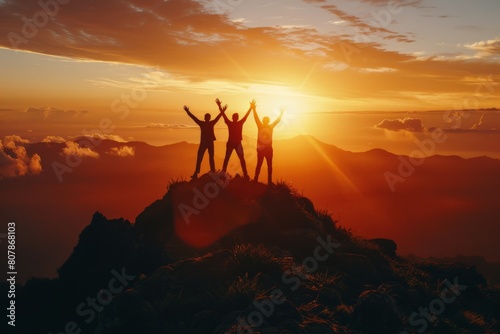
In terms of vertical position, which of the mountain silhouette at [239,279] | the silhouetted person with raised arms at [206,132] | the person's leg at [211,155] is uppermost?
the silhouetted person with raised arms at [206,132]

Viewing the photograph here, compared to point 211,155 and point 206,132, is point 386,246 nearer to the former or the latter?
point 211,155

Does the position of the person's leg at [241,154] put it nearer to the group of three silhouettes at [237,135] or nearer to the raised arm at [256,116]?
the group of three silhouettes at [237,135]

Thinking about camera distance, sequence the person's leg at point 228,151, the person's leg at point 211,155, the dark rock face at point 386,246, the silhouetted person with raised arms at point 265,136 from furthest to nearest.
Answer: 1. the dark rock face at point 386,246
2. the person's leg at point 211,155
3. the person's leg at point 228,151
4. the silhouetted person with raised arms at point 265,136

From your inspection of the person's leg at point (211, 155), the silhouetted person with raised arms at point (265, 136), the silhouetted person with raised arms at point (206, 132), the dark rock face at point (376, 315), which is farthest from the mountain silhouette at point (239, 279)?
the silhouetted person with raised arms at point (265, 136)

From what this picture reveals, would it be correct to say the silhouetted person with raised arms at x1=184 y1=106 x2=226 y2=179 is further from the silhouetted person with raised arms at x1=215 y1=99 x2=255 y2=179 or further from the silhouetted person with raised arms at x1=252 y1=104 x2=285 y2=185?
the silhouetted person with raised arms at x1=252 y1=104 x2=285 y2=185

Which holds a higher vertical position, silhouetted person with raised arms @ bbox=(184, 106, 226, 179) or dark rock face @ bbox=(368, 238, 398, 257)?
silhouetted person with raised arms @ bbox=(184, 106, 226, 179)

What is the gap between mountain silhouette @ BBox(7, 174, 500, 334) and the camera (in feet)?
34.3

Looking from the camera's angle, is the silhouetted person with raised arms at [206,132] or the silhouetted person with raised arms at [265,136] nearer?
the silhouetted person with raised arms at [265,136]

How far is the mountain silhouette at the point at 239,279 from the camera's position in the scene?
10461 millimetres

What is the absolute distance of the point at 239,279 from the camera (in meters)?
11.3

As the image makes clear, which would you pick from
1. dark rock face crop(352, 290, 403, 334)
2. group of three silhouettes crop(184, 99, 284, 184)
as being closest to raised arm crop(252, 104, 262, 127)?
group of three silhouettes crop(184, 99, 284, 184)

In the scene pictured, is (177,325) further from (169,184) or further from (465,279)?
(465,279)

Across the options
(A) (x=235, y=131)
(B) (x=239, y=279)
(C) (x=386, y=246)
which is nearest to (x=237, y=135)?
(A) (x=235, y=131)

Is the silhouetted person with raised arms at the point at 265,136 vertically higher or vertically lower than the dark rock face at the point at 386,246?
A: higher
